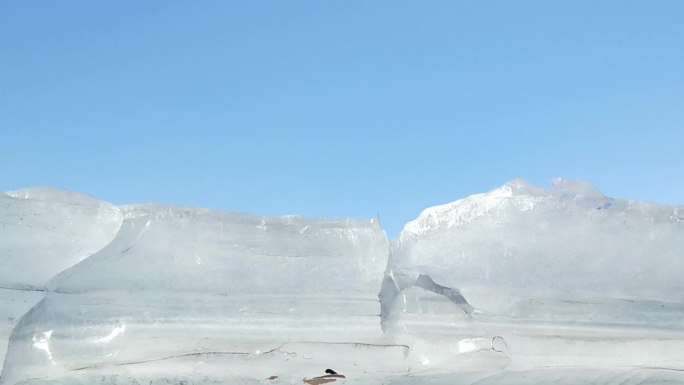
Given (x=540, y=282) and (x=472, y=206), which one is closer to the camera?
(x=540, y=282)

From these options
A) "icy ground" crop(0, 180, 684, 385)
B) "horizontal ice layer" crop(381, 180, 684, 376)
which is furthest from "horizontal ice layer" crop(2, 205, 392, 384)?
"horizontal ice layer" crop(381, 180, 684, 376)

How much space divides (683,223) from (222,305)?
5.62 feet

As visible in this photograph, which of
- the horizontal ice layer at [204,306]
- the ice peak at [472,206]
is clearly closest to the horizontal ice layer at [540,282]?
the ice peak at [472,206]

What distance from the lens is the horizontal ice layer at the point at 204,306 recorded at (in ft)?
7.30

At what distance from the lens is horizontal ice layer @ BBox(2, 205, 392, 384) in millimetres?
2225

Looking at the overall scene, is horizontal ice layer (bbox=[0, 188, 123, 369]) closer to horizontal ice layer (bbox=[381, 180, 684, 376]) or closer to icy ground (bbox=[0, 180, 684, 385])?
icy ground (bbox=[0, 180, 684, 385])

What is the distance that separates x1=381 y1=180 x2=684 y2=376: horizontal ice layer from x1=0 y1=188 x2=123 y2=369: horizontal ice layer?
1052mm

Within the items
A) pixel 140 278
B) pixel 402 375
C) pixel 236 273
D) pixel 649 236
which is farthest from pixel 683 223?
pixel 140 278

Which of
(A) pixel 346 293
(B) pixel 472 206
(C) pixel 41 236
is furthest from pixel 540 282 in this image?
(C) pixel 41 236

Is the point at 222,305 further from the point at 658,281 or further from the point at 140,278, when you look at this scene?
the point at 658,281

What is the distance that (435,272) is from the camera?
8.00 feet

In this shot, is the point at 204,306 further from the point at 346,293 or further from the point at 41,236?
the point at 41,236

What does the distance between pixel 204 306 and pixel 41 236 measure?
65cm

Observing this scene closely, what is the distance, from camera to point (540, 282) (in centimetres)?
248
